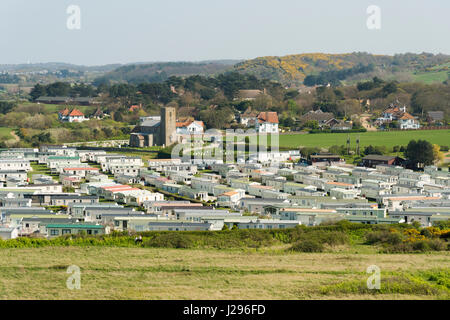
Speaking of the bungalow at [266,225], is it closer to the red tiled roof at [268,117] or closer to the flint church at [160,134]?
the flint church at [160,134]

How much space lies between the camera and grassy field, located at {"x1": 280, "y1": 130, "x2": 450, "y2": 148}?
25859 mm

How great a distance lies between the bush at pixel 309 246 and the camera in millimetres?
10180

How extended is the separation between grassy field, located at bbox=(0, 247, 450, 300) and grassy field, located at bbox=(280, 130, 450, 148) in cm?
1606

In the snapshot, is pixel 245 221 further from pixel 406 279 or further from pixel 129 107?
pixel 129 107

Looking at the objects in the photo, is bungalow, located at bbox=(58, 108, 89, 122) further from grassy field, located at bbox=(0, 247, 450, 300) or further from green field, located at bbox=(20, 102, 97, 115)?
grassy field, located at bbox=(0, 247, 450, 300)

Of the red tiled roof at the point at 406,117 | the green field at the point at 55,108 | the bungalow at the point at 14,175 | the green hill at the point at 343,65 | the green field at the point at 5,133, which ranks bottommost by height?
the bungalow at the point at 14,175

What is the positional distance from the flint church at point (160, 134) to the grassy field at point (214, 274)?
56.3 ft

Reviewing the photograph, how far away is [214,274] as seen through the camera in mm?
8539

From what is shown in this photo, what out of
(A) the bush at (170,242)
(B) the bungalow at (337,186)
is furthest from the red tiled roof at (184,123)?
(A) the bush at (170,242)

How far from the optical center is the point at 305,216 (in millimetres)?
12938

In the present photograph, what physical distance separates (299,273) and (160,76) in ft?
252

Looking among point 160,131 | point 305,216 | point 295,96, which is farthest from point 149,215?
point 295,96

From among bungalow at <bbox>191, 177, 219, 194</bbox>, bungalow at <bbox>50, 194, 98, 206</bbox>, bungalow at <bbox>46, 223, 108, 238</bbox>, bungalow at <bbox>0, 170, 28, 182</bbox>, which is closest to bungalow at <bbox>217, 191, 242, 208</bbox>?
bungalow at <bbox>191, 177, 219, 194</bbox>

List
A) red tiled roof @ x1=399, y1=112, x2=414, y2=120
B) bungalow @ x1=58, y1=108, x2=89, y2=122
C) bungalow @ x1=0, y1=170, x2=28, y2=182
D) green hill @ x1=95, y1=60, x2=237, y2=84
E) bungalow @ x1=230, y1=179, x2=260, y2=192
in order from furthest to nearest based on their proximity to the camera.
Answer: green hill @ x1=95, y1=60, x2=237, y2=84 < bungalow @ x1=58, y1=108, x2=89, y2=122 < red tiled roof @ x1=399, y1=112, x2=414, y2=120 < bungalow @ x1=0, y1=170, x2=28, y2=182 < bungalow @ x1=230, y1=179, x2=260, y2=192
